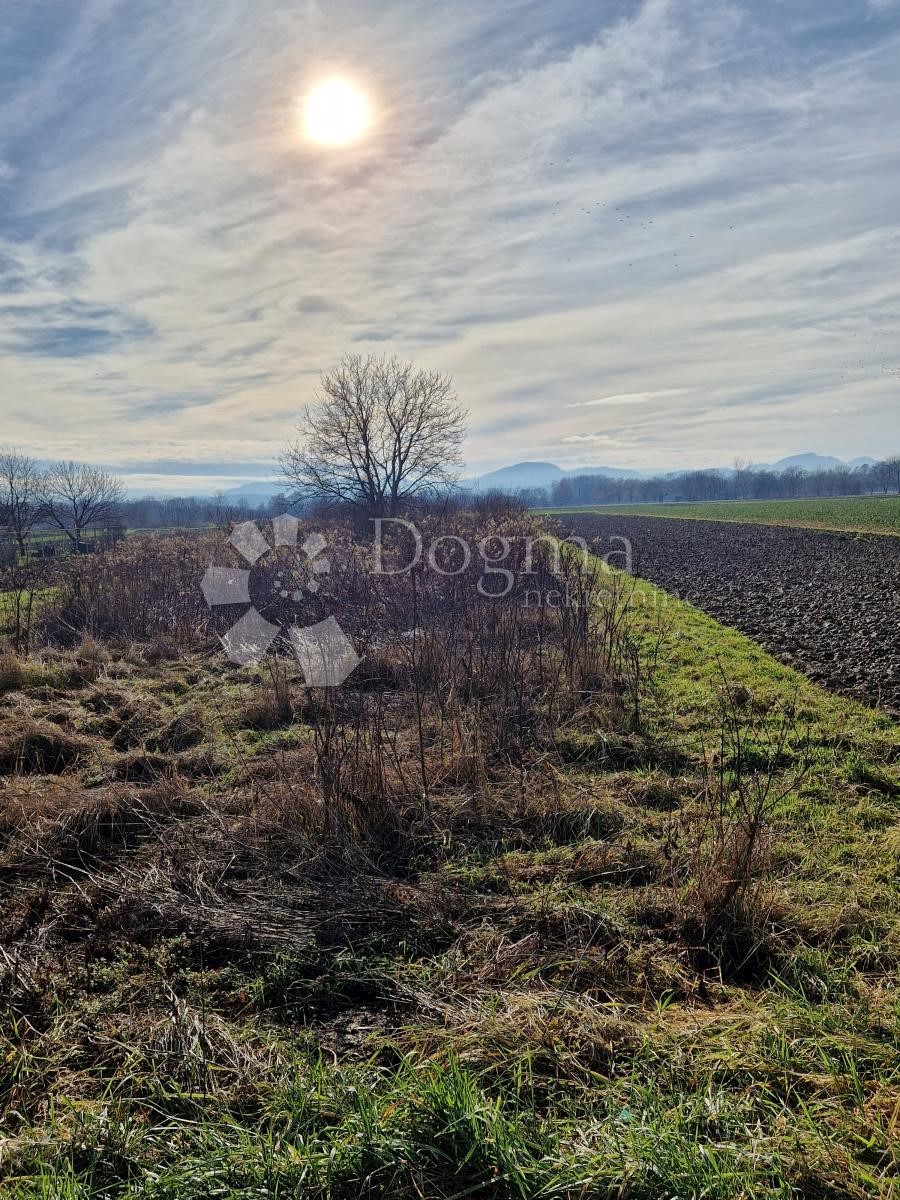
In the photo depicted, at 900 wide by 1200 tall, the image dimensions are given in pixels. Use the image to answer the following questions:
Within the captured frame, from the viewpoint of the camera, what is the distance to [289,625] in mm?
10273

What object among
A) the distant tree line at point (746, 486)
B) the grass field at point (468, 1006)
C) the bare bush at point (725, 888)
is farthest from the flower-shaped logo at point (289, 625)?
the distant tree line at point (746, 486)

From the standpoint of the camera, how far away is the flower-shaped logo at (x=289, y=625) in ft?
28.1

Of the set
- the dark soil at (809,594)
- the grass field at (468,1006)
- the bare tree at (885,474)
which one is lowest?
the grass field at (468,1006)

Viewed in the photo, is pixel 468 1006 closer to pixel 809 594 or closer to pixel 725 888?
pixel 725 888

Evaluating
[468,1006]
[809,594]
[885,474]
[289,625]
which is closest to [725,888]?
[468,1006]

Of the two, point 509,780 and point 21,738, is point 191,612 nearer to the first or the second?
point 21,738

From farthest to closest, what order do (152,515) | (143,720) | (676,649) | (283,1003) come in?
(152,515)
(676,649)
(143,720)
(283,1003)

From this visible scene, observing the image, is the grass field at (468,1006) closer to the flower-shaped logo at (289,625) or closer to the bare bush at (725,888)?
the bare bush at (725,888)

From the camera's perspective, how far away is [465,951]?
11.2 feet

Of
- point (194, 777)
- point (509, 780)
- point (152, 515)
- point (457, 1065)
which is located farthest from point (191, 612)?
point (152, 515)

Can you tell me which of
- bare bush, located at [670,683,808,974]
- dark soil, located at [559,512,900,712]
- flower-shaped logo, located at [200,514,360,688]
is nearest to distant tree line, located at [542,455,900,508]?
dark soil, located at [559,512,900,712]

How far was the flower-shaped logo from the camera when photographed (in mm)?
8578

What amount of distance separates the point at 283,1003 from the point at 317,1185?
3.65 feet

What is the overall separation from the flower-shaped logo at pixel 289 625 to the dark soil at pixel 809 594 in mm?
5784
